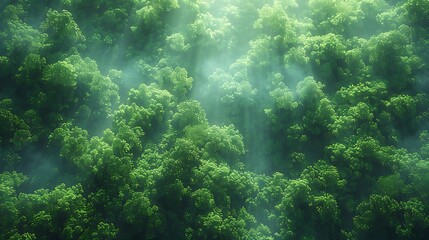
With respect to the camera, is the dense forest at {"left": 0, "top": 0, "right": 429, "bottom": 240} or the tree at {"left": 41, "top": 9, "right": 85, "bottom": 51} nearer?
the dense forest at {"left": 0, "top": 0, "right": 429, "bottom": 240}

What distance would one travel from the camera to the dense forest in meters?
17.2

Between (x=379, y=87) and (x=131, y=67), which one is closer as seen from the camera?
(x=379, y=87)

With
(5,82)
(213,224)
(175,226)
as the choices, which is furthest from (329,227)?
(5,82)

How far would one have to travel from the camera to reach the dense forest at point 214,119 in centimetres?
1725

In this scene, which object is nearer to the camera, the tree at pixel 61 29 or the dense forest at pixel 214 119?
the dense forest at pixel 214 119

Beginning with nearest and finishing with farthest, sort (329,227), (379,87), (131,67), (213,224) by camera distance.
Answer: (213,224) < (329,227) < (379,87) < (131,67)

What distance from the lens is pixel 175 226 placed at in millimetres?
17578

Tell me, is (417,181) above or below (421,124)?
below

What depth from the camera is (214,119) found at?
2092 cm

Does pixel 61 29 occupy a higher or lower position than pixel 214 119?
higher

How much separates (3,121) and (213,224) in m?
10.6

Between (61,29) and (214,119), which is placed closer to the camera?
(61,29)

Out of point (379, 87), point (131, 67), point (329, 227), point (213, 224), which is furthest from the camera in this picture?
point (131, 67)

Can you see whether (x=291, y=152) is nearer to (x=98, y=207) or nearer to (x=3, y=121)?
(x=98, y=207)
